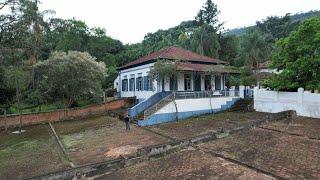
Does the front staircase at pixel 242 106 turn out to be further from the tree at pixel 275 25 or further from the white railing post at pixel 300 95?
the tree at pixel 275 25

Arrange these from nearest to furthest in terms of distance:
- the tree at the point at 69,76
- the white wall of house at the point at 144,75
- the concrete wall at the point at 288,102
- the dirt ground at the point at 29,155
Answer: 1. the dirt ground at the point at 29,155
2. the concrete wall at the point at 288,102
3. the white wall of house at the point at 144,75
4. the tree at the point at 69,76

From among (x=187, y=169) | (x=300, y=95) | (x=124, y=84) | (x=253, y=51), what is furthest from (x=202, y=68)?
(x=253, y=51)

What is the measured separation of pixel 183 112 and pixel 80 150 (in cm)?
890

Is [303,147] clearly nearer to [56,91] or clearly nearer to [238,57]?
[56,91]

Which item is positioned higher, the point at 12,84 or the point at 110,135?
the point at 12,84

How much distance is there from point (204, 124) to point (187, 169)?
8384 mm

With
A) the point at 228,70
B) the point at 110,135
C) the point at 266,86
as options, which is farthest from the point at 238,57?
the point at 110,135

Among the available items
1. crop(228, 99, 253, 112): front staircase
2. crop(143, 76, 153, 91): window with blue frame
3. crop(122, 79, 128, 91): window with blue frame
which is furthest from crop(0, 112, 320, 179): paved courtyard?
crop(122, 79, 128, 91): window with blue frame

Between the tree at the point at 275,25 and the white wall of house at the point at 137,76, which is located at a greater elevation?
the tree at the point at 275,25

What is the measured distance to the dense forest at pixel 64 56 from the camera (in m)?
21.6

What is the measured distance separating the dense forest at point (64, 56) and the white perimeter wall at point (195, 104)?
13.5 ft

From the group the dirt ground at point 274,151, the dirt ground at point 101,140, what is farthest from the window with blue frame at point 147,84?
the dirt ground at point 274,151

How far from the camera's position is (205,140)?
13727 mm

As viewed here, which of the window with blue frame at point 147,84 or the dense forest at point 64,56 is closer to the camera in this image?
the dense forest at point 64,56
